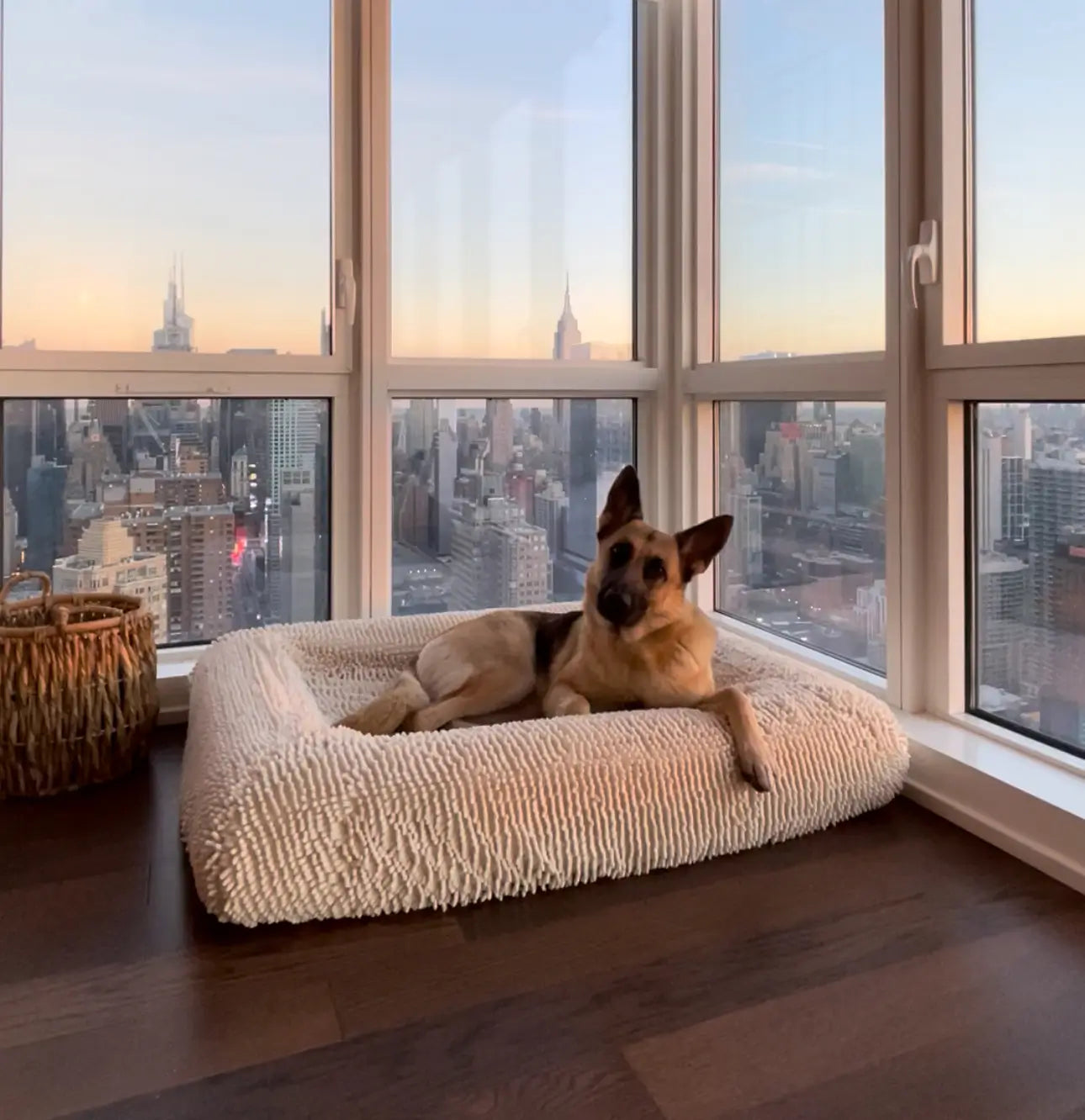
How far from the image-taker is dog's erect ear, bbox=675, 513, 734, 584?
1.94 meters

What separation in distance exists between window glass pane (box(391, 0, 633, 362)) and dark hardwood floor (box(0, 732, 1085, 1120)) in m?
1.70

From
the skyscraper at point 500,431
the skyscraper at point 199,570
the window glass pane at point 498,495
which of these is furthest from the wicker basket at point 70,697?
the skyscraper at point 500,431

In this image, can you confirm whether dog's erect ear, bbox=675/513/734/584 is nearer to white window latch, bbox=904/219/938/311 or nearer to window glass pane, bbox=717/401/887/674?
window glass pane, bbox=717/401/887/674

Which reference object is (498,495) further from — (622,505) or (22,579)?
(22,579)

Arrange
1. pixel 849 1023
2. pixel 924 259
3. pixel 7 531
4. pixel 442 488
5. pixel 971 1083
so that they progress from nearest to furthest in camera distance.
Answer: pixel 971 1083, pixel 849 1023, pixel 924 259, pixel 7 531, pixel 442 488

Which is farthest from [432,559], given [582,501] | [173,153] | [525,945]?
[525,945]

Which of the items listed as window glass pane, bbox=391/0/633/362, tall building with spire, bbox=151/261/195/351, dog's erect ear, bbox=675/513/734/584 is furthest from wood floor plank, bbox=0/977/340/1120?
window glass pane, bbox=391/0/633/362

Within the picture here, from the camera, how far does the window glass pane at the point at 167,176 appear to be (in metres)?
2.39

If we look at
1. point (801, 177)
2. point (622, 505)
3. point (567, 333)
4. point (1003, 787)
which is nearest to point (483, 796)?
point (622, 505)

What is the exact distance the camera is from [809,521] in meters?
2.59

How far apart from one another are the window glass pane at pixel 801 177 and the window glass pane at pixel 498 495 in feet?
1.66

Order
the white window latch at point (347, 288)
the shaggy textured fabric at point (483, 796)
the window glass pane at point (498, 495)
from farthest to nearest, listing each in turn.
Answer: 1. the window glass pane at point (498, 495)
2. the white window latch at point (347, 288)
3. the shaggy textured fabric at point (483, 796)

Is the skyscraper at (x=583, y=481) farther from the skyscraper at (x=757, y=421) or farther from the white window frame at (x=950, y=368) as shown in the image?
the white window frame at (x=950, y=368)

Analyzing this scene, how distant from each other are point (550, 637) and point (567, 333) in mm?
1121
